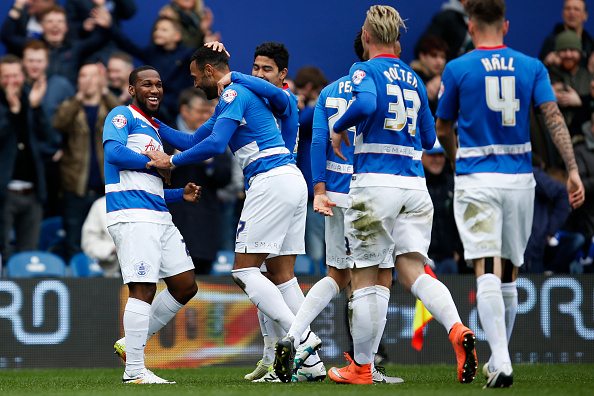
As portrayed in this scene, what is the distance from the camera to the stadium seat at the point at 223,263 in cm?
915

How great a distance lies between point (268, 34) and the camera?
10.7 meters

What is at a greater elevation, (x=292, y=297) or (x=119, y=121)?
(x=119, y=121)

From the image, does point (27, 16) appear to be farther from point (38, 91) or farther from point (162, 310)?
point (162, 310)

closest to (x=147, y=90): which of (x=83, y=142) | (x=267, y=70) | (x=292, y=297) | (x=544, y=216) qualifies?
(x=267, y=70)

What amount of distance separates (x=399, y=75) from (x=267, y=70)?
1.30m

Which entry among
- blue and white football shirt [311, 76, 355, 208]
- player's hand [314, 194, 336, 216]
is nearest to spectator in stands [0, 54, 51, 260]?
blue and white football shirt [311, 76, 355, 208]

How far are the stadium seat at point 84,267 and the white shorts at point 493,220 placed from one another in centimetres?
560

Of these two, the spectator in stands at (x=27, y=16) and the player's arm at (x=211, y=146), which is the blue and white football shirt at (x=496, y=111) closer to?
the player's arm at (x=211, y=146)

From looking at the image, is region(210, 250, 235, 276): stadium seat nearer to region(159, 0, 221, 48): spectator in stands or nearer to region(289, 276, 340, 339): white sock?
region(159, 0, 221, 48): spectator in stands

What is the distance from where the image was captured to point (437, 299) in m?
4.81

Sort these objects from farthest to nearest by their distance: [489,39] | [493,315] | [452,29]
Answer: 1. [452,29]
2. [489,39]
3. [493,315]

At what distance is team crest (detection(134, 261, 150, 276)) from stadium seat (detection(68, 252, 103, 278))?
3882 mm

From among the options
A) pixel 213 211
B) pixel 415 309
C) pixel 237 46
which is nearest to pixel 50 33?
pixel 237 46

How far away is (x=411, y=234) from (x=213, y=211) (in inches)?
180
